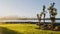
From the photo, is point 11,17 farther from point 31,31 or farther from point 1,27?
point 31,31

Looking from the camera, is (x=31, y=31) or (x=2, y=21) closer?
(x=31, y=31)

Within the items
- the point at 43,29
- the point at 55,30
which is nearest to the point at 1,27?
the point at 43,29

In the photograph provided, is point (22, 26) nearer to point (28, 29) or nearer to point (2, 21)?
point (28, 29)

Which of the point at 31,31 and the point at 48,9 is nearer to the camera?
the point at 31,31

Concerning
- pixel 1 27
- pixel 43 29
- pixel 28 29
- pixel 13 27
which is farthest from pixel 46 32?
pixel 1 27

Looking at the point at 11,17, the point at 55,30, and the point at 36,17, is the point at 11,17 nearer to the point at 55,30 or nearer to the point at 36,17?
the point at 36,17

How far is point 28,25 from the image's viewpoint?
884 cm

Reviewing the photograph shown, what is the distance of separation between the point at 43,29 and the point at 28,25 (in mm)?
927

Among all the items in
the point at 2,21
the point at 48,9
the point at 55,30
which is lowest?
the point at 55,30

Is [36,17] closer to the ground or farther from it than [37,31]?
farther from it

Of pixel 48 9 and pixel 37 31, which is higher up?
pixel 48 9

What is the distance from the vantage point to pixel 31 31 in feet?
26.2

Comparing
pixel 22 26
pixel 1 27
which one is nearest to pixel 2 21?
pixel 1 27

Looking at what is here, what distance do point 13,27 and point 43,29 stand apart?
62.6 inches
